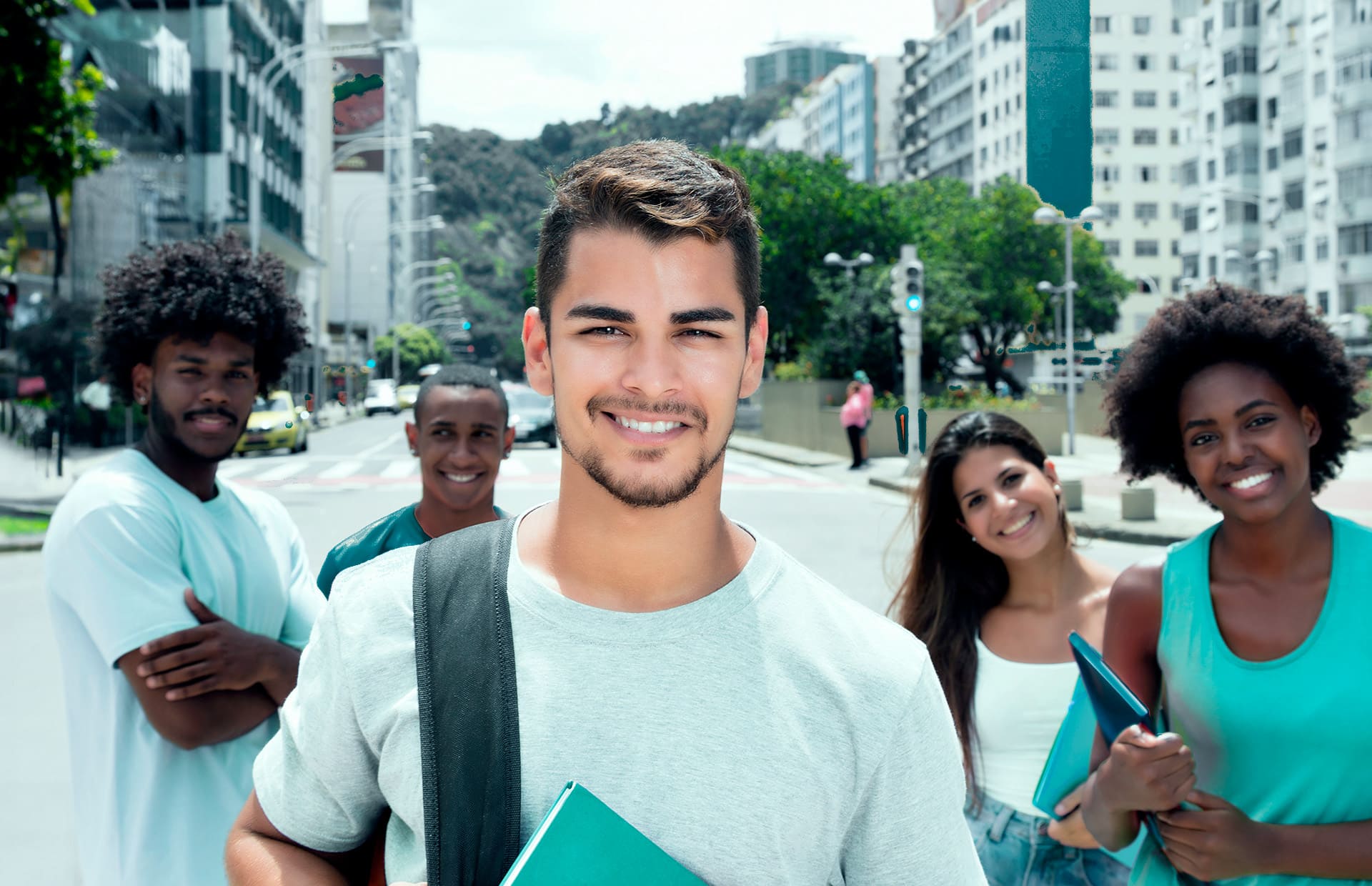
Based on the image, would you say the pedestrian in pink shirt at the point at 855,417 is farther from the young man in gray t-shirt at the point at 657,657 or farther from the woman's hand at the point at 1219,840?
the young man in gray t-shirt at the point at 657,657

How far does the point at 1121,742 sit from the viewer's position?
183cm

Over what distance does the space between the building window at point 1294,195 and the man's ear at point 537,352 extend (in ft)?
186

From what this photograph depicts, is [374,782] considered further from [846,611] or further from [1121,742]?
[1121,742]

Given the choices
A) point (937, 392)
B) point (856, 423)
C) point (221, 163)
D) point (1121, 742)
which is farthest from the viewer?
point (221, 163)

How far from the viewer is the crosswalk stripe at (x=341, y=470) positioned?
19.7m

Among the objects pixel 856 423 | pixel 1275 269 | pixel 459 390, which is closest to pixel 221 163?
pixel 856 423

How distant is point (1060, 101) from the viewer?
63.2 inches

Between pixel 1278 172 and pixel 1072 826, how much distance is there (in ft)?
188

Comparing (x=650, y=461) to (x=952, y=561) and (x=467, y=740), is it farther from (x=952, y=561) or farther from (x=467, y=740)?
(x=952, y=561)

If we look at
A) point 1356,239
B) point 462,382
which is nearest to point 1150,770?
point 462,382

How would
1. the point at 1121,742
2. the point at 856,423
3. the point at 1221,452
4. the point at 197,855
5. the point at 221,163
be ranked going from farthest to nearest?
the point at 221,163 < the point at 856,423 < the point at 197,855 < the point at 1221,452 < the point at 1121,742

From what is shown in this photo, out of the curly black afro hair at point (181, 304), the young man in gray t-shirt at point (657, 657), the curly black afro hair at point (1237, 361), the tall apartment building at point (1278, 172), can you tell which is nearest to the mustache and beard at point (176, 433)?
the curly black afro hair at point (181, 304)

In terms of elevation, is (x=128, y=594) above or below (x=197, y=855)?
above

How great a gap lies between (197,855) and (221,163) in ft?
123
